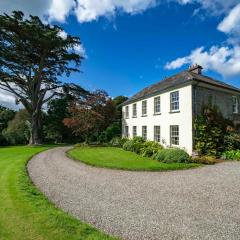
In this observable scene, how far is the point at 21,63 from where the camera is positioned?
94.9 ft

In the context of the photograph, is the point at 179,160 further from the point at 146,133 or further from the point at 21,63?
the point at 21,63

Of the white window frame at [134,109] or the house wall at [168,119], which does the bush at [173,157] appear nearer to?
the house wall at [168,119]

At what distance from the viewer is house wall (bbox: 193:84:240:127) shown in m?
17.8

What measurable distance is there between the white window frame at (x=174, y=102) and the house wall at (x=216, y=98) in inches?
71.2

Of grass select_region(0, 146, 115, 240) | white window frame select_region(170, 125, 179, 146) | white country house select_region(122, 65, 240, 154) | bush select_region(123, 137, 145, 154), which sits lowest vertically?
grass select_region(0, 146, 115, 240)

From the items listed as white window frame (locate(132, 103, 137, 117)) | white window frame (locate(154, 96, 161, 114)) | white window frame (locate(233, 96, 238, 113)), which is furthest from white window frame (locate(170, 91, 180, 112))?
white window frame (locate(132, 103, 137, 117))

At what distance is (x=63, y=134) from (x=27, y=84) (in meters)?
11.5

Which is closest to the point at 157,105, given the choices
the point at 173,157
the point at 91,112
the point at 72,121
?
the point at 173,157

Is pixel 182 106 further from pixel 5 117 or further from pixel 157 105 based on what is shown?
pixel 5 117

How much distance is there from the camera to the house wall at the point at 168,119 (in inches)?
694

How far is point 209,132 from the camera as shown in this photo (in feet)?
57.6

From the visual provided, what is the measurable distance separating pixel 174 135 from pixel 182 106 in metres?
2.60

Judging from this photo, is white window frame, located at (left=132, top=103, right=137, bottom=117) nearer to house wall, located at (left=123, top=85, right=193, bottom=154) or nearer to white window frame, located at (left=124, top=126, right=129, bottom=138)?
house wall, located at (left=123, top=85, right=193, bottom=154)

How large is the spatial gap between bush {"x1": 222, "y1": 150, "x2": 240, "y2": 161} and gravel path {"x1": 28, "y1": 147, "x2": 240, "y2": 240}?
3.73 metres
